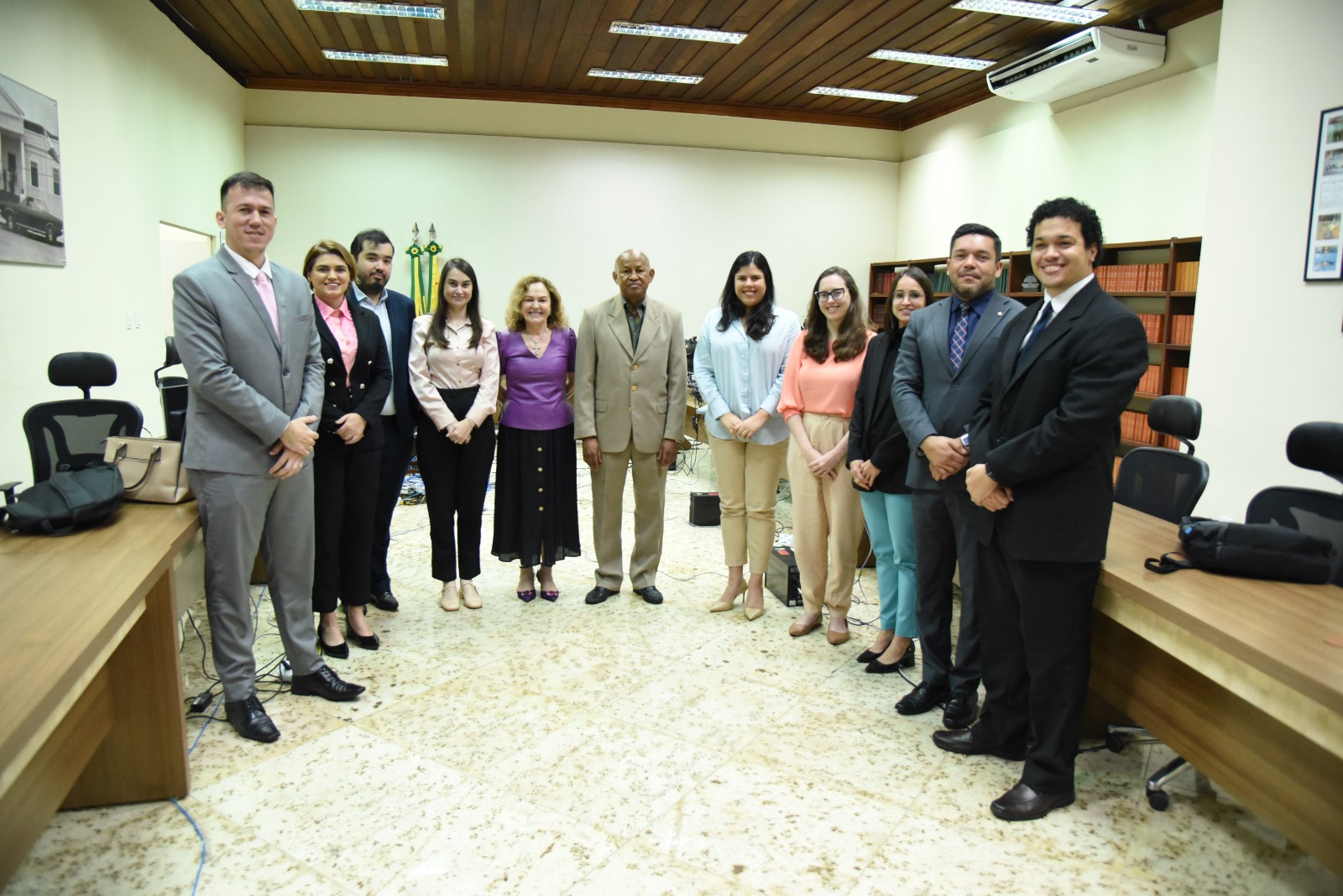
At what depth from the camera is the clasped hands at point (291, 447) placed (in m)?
2.53

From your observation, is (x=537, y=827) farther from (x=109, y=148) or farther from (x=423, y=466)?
(x=109, y=148)

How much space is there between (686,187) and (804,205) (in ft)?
4.58

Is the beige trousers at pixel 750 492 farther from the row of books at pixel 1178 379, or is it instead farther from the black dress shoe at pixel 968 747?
the row of books at pixel 1178 379

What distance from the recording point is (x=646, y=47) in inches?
266

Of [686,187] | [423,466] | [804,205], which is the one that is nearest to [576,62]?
[686,187]

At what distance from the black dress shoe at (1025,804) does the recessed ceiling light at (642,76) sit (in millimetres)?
6990

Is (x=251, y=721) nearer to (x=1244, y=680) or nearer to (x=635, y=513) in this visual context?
(x=635, y=513)

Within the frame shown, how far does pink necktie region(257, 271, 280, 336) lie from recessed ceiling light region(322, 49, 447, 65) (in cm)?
531

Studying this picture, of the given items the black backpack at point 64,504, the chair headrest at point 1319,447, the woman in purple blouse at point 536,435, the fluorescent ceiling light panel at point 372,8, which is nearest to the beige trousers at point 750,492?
the woman in purple blouse at point 536,435

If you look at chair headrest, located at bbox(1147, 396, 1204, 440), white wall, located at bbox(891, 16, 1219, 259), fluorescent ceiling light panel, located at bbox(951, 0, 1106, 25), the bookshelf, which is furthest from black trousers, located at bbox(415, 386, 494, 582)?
white wall, located at bbox(891, 16, 1219, 259)

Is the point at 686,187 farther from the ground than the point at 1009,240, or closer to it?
farther from the ground

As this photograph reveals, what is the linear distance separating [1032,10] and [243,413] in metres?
5.80

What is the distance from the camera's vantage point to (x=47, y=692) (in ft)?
4.36

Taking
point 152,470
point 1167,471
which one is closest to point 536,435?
point 152,470
